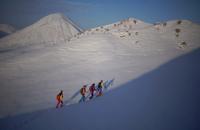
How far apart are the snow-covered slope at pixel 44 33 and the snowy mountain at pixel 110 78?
A: 38.5 metres

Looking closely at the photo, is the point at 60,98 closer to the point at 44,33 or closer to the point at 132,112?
the point at 132,112

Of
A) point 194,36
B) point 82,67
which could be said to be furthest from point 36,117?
point 194,36

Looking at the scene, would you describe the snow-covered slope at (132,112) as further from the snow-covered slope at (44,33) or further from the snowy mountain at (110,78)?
the snow-covered slope at (44,33)

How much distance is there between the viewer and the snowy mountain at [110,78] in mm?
11125

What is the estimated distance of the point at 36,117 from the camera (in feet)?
38.0

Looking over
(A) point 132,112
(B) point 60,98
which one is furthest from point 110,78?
(A) point 132,112

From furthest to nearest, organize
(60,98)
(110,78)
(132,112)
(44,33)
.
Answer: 1. (44,33)
2. (110,78)
3. (60,98)
4. (132,112)

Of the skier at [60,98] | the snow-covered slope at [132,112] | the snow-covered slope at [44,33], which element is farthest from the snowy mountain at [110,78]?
the snow-covered slope at [44,33]

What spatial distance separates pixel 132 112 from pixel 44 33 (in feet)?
237

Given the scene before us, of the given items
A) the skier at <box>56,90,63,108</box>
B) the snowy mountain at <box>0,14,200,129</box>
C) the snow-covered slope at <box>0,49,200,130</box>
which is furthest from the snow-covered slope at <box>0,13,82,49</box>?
the skier at <box>56,90,63,108</box>

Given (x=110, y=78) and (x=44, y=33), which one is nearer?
(x=110, y=78)

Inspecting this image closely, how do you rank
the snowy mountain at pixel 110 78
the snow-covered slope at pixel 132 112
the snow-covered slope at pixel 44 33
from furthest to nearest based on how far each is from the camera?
the snow-covered slope at pixel 44 33 < the snowy mountain at pixel 110 78 < the snow-covered slope at pixel 132 112

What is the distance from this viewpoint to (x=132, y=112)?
451 inches

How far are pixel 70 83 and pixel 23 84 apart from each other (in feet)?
14.0
